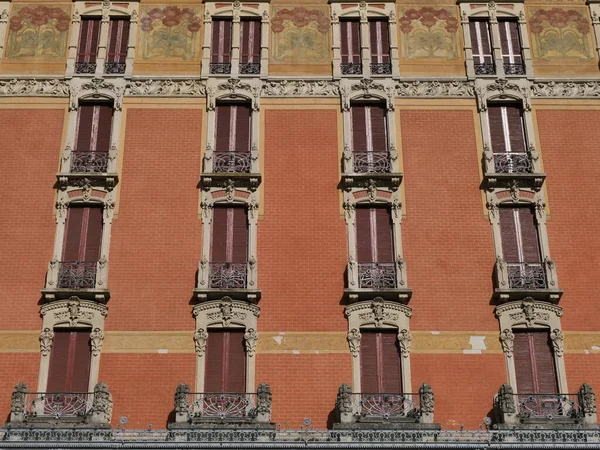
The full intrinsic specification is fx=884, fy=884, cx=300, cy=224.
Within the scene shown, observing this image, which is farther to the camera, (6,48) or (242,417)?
(6,48)

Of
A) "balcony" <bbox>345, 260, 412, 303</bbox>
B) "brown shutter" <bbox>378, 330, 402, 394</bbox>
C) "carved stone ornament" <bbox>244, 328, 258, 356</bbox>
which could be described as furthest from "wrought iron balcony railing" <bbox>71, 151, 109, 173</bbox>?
"brown shutter" <bbox>378, 330, 402, 394</bbox>

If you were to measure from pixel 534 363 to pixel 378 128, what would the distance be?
8.83 metres

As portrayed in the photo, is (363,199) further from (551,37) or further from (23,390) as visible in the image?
(23,390)

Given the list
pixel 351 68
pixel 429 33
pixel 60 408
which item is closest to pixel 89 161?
pixel 60 408

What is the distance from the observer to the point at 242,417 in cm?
2302

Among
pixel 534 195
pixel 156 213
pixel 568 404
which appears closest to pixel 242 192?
pixel 156 213

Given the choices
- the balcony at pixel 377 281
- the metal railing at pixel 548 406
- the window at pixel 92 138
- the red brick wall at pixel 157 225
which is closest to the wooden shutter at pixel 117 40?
the window at pixel 92 138

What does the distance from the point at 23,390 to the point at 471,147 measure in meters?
15.1

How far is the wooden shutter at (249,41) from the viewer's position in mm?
29578

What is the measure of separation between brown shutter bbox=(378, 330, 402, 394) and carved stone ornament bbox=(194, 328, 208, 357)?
16.3ft

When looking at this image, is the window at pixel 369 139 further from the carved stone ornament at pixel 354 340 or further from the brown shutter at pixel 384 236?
the carved stone ornament at pixel 354 340

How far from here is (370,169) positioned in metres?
27.4

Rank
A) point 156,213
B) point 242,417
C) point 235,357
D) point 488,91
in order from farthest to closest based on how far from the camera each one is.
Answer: point 488,91 → point 156,213 → point 235,357 → point 242,417

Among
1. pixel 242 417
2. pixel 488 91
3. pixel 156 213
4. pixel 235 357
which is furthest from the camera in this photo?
pixel 488 91
